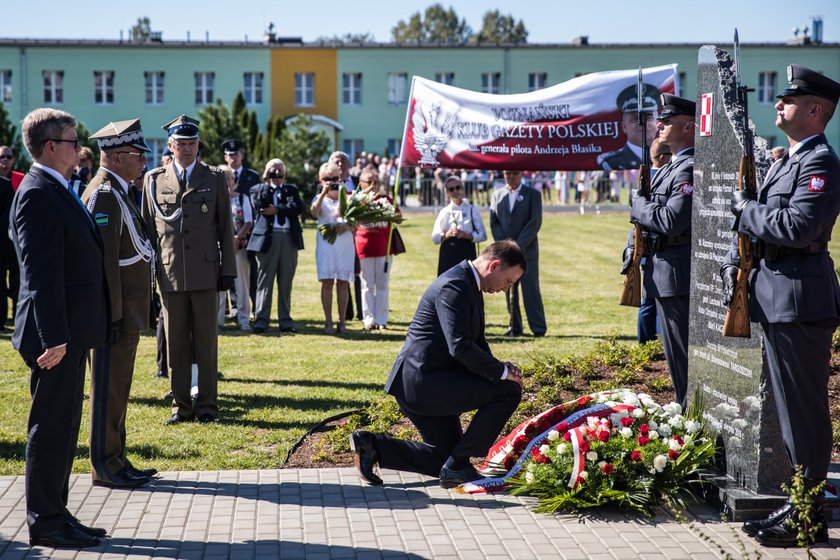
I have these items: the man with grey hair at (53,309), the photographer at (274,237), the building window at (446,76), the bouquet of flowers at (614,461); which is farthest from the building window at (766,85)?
the man with grey hair at (53,309)

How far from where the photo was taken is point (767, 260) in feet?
18.9

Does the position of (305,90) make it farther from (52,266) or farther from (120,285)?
(52,266)

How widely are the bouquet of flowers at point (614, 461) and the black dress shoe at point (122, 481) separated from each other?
2.20m

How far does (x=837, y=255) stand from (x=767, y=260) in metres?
20.4

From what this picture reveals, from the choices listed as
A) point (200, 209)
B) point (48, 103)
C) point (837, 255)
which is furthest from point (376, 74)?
point (200, 209)

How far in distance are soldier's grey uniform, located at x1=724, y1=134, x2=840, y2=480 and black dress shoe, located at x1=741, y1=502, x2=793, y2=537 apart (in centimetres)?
23

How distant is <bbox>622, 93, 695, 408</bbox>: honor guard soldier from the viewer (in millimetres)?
7180

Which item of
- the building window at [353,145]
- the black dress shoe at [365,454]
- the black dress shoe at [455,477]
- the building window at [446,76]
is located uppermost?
the building window at [446,76]

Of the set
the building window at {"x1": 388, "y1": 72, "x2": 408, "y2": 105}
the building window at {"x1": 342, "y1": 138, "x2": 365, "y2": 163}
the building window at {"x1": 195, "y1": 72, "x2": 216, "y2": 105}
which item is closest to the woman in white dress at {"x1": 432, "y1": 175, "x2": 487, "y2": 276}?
the building window at {"x1": 342, "y1": 138, "x2": 365, "y2": 163}

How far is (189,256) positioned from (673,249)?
156 inches

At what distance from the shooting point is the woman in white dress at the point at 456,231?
13.4 metres

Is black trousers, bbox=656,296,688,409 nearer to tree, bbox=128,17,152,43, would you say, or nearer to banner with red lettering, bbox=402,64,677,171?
banner with red lettering, bbox=402,64,677,171

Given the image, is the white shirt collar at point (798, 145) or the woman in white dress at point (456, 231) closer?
the white shirt collar at point (798, 145)

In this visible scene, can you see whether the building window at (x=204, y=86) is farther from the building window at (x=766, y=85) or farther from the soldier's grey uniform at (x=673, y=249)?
the soldier's grey uniform at (x=673, y=249)
